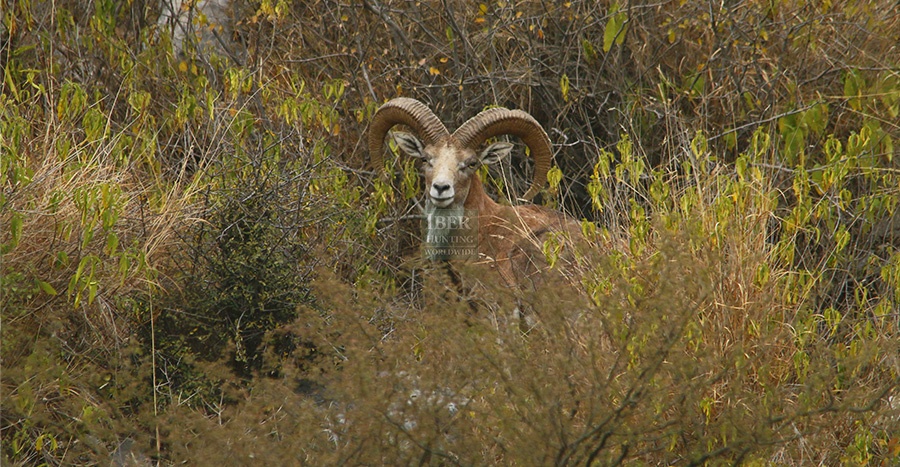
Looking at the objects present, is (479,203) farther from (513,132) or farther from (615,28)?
(615,28)

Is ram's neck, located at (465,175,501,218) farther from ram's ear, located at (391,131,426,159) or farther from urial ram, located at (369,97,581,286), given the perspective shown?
ram's ear, located at (391,131,426,159)

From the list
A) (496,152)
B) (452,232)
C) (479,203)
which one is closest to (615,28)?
(496,152)

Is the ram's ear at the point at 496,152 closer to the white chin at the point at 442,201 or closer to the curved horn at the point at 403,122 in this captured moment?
the curved horn at the point at 403,122

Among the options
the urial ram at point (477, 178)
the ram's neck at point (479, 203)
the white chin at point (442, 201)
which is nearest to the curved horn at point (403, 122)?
the urial ram at point (477, 178)

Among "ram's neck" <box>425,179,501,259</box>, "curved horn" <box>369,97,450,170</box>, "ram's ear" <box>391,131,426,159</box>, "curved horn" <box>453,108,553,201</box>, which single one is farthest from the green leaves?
"ram's neck" <box>425,179,501,259</box>

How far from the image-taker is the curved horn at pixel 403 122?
7.80m

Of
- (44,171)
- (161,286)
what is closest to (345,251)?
(161,286)

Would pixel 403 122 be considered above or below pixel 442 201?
above

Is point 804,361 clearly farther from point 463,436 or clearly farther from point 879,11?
point 879,11

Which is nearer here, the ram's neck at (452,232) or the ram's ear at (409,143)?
the ram's neck at (452,232)

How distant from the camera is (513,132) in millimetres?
7953

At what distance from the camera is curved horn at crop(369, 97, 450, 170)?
7.80m

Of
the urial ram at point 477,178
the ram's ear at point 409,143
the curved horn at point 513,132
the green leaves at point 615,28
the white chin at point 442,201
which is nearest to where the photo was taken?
the white chin at point 442,201

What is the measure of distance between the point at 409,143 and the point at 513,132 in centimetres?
78
